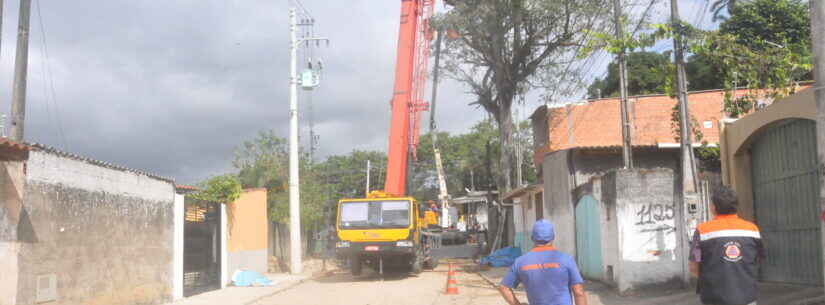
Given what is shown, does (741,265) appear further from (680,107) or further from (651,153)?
(651,153)

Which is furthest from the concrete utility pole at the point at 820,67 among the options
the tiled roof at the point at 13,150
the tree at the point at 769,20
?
the tree at the point at 769,20

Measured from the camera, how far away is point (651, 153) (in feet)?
58.1

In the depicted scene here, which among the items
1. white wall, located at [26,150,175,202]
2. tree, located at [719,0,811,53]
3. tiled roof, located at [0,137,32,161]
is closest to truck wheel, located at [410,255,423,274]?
white wall, located at [26,150,175,202]

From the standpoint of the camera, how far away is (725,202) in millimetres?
5145

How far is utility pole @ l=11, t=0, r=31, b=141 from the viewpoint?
12.6 metres

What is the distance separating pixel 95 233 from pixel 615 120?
2146 centimetres

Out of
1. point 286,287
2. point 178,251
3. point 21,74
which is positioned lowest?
point 286,287

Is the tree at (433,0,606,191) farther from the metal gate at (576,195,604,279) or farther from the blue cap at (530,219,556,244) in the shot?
the blue cap at (530,219,556,244)

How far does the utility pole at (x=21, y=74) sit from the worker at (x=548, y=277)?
35.1 feet

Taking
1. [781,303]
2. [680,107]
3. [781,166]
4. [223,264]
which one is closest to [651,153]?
[680,107]

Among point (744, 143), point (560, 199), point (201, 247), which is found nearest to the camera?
point (744, 143)

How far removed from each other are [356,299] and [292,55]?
11.3 metres

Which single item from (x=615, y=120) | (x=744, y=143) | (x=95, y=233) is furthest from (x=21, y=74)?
(x=615, y=120)

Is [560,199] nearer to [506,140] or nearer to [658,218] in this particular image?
[658,218]
